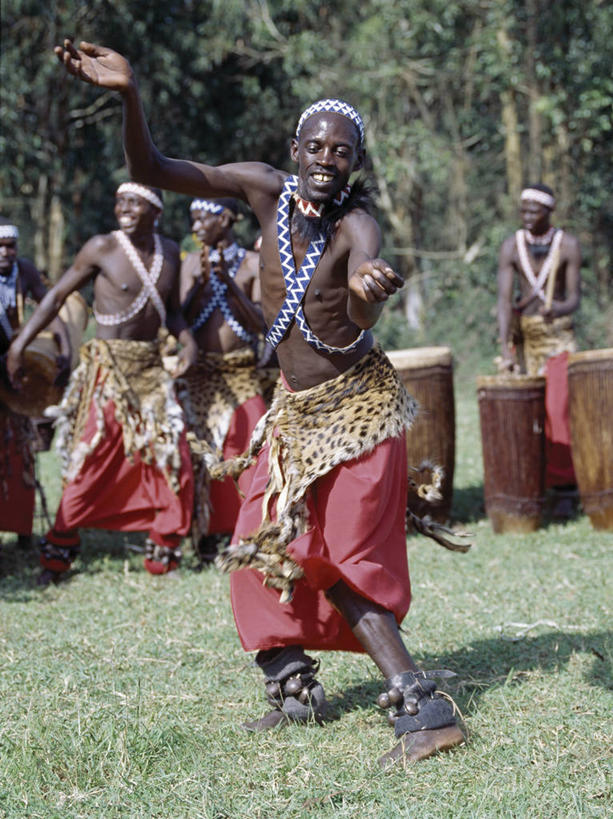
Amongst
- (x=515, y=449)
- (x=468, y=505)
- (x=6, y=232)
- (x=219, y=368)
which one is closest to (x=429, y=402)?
(x=515, y=449)

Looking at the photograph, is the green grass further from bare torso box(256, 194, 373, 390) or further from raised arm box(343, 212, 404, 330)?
raised arm box(343, 212, 404, 330)

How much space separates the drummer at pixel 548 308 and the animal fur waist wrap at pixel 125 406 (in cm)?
265

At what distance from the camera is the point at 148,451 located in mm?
6363

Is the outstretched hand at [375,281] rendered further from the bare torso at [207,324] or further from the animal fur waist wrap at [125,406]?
the bare torso at [207,324]

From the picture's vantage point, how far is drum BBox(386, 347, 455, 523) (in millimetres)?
7309

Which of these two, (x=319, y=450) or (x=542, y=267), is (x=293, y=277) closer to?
(x=319, y=450)

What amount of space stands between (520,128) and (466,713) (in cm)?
1595

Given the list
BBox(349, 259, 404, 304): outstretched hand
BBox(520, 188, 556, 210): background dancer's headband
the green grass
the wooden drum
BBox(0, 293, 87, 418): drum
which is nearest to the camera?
Answer: BBox(349, 259, 404, 304): outstretched hand

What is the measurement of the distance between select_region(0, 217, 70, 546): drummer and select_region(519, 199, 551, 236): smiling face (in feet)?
11.4

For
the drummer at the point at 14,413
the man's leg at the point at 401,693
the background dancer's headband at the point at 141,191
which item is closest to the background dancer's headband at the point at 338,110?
the man's leg at the point at 401,693

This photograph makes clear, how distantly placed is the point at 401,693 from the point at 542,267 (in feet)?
16.9

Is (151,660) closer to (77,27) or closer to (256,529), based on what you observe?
(256,529)

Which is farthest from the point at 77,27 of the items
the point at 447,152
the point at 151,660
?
the point at 151,660

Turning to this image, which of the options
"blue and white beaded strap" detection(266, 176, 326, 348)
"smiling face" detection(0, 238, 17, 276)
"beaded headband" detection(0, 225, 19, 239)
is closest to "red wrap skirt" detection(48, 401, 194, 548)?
"smiling face" detection(0, 238, 17, 276)
